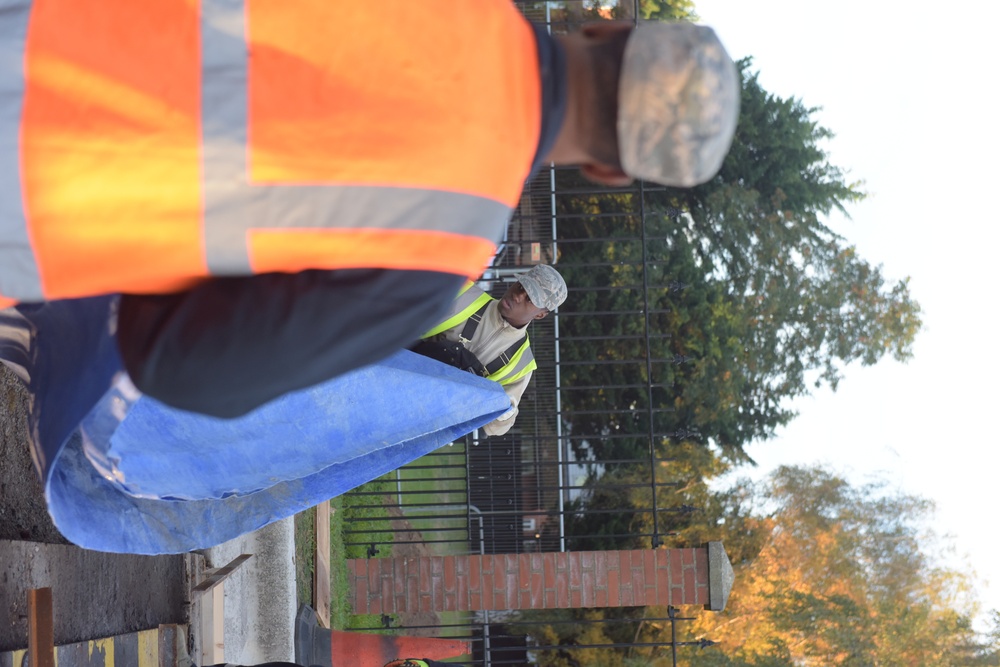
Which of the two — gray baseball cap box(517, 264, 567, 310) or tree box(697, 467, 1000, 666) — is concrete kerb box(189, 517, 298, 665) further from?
tree box(697, 467, 1000, 666)

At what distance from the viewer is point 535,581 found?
7559 millimetres

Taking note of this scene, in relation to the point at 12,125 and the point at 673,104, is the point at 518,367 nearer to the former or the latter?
the point at 673,104

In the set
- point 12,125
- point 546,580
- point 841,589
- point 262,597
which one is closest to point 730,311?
point 841,589

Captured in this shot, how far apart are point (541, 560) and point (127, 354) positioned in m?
6.25

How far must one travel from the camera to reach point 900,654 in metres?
11.3

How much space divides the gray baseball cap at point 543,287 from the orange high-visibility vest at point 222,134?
2.83m

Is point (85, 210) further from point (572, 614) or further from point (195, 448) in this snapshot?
point (572, 614)

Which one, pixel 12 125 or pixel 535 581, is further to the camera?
pixel 535 581

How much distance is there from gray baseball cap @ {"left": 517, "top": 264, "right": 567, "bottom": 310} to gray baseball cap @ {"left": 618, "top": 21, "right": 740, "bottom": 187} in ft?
8.89

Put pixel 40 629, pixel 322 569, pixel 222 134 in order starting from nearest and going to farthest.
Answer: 1. pixel 222 134
2. pixel 40 629
3. pixel 322 569

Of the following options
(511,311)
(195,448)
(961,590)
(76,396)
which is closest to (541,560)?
(511,311)

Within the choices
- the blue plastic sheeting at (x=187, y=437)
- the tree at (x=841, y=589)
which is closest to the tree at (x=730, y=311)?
the tree at (x=841, y=589)

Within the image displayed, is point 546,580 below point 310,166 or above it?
below

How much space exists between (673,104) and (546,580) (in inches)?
252
